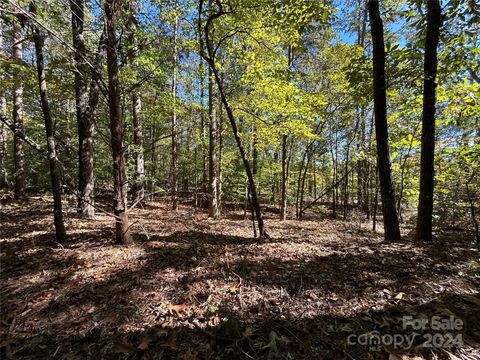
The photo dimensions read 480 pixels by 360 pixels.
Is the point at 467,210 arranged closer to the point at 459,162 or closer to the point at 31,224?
the point at 459,162

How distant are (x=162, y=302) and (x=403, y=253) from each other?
3994 millimetres

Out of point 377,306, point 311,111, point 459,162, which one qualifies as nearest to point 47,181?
point 311,111

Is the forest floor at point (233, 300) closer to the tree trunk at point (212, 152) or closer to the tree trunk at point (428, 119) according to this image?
the tree trunk at point (428, 119)

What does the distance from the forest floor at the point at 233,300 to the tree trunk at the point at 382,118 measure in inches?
25.0

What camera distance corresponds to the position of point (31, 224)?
6.73 meters

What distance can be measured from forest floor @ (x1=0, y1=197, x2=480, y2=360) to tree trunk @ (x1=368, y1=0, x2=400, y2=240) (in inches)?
25.0

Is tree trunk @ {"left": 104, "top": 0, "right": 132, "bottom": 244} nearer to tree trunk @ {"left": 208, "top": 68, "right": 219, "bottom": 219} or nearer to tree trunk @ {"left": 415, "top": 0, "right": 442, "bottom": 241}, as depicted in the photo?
tree trunk @ {"left": 208, "top": 68, "right": 219, "bottom": 219}

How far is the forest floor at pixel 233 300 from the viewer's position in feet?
7.33

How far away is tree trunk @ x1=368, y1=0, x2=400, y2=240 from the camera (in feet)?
16.1

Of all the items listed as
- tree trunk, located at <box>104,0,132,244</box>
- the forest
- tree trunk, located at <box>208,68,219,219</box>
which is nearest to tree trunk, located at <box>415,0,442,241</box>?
the forest

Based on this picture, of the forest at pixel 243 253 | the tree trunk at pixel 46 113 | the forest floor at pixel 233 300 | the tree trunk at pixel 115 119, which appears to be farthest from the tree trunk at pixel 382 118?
the tree trunk at pixel 46 113

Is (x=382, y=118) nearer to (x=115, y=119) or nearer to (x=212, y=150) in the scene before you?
(x=115, y=119)

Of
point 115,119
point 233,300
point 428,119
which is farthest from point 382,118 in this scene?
point 115,119

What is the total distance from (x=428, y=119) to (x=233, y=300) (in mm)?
5047
